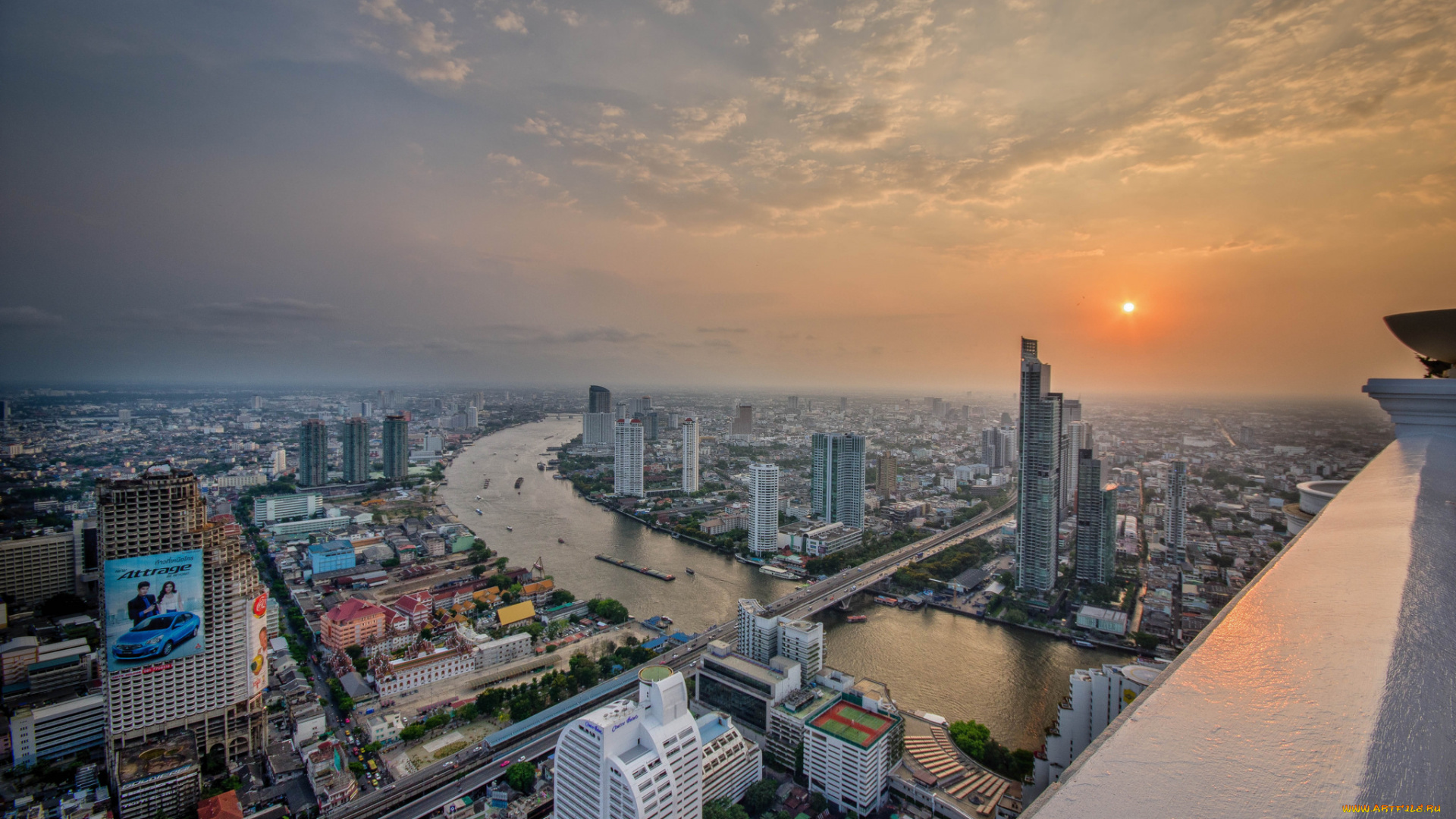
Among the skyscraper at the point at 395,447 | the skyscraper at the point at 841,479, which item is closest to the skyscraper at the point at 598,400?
the skyscraper at the point at 395,447

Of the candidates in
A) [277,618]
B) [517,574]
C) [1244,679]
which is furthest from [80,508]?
[1244,679]

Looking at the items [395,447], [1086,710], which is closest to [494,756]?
[1086,710]

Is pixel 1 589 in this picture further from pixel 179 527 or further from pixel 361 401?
pixel 361 401

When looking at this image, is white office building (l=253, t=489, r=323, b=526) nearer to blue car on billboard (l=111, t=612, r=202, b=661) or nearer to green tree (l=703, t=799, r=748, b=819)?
Result: blue car on billboard (l=111, t=612, r=202, b=661)

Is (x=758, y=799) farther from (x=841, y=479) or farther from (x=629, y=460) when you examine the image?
(x=629, y=460)

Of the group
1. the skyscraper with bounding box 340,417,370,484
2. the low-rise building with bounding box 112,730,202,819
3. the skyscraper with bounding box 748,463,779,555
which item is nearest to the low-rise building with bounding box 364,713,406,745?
the low-rise building with bounding box 112,730,202,819
